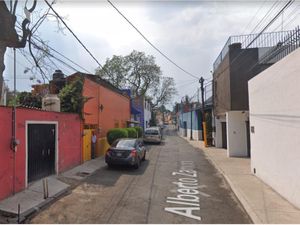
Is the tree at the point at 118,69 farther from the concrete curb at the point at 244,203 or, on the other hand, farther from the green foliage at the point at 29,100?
the concrete curb at the point at 244,203

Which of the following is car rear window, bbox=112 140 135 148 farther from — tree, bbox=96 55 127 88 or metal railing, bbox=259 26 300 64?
tree, bbox=96 55 127 88

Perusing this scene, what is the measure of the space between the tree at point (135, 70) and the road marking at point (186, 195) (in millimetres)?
45240

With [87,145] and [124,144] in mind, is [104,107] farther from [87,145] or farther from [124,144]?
[124,144]

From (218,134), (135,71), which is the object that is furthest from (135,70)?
(218,134)

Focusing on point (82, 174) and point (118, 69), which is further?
point (118, 69)

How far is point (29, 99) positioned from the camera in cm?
1753

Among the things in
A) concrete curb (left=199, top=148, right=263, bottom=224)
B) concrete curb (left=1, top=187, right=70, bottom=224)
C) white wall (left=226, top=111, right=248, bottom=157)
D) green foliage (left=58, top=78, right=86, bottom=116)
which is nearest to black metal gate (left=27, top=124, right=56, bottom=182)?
concrete curb (left=1, top=187, right=70, bottom=224)

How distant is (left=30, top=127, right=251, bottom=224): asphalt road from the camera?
713cm

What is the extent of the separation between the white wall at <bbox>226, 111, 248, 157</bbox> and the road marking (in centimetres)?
654

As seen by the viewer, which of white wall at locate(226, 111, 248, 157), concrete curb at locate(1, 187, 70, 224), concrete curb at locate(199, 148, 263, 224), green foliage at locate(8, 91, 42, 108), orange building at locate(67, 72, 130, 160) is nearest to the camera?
concrete curb at locate(1, 187, 70, 224)

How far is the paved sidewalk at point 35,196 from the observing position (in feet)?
24.0

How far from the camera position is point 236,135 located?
2028 cm

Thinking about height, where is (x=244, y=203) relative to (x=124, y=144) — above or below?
below

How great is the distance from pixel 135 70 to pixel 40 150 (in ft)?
161
